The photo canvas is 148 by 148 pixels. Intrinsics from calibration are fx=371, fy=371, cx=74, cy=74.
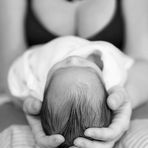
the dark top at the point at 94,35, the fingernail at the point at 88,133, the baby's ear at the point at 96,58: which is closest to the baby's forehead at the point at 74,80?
the fingernail at the point at 88,133

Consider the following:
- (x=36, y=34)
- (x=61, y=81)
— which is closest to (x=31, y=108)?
(x=61, y=81)

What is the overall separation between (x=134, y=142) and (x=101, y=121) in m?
0.10

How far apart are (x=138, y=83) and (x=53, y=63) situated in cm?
29

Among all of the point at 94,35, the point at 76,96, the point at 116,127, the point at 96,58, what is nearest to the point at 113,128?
the point at 116,127

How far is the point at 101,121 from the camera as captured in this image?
0.86 meters

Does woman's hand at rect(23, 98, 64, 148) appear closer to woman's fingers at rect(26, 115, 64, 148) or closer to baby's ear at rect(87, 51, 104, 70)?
woman's fingers at rect(26, 115, 64, 148)

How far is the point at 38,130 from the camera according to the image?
94 centimetres

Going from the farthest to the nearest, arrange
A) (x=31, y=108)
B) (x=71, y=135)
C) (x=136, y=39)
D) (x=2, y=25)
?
(x=2, y=25), (x=136, y=39), (x=31, y=108), (x=71, y=135)

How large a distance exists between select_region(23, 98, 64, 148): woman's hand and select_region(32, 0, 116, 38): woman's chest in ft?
1.61

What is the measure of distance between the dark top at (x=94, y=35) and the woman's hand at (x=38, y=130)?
480 mm

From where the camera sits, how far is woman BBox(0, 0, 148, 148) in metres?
1.38

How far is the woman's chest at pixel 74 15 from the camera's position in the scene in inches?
54.6

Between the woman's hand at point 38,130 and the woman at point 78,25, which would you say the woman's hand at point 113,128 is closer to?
the woman's hand at point 38,130

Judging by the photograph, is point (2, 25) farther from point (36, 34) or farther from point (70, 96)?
point (70, 96)
